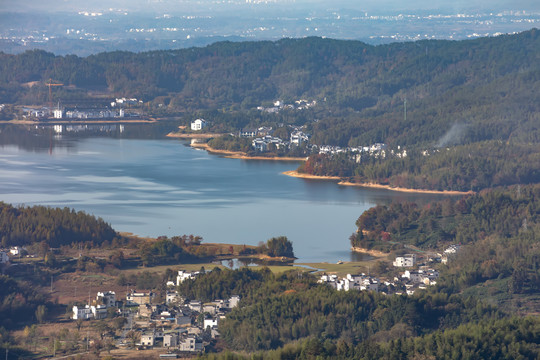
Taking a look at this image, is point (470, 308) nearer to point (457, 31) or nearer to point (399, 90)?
point (399, 90)

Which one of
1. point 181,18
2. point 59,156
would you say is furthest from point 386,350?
point 181,18

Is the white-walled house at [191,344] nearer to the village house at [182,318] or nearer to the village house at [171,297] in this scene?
the village house at [182,318]

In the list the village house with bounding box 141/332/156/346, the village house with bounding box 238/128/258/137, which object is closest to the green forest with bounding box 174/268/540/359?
the village house with bounding box 141/332/156/346

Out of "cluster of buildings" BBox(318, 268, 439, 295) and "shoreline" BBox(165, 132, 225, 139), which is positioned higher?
"cluster of buildings" BBox(318, 268, 439, 295)

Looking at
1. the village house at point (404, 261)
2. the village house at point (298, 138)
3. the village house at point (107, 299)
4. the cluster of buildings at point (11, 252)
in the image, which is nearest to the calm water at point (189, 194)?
the village house at point (404, 261)

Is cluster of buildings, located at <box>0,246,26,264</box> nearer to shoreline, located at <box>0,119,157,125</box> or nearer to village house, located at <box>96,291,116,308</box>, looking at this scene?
village house, located at <box>96,291,116,308</box>

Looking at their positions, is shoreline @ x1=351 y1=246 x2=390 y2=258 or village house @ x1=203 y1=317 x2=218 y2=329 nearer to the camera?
village house @ x1=203 y1=317 x2=218 y2=329
